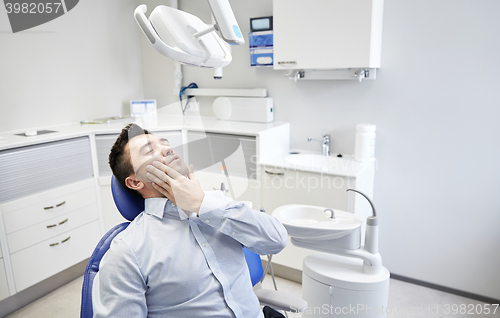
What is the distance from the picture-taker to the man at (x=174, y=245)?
94 cm

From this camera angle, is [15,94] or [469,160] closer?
[469,160]

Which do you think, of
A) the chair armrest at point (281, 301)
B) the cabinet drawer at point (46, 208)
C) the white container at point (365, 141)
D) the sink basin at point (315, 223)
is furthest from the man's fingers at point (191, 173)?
the cabinet drawer at point (46, 208)

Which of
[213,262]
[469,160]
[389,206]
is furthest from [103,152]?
[469,160]

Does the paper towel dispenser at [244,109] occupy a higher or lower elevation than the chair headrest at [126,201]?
higher

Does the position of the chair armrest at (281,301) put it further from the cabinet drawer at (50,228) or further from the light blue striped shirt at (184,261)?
the cabinet drawer at (50,228)

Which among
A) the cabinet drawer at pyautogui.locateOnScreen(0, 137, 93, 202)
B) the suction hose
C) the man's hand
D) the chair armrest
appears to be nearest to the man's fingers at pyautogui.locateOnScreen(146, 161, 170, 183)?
the man's hand

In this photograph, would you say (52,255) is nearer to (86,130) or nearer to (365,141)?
(86,130)

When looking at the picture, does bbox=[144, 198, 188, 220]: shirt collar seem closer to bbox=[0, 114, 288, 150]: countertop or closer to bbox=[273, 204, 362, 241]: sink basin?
bbox=[273, 204, 362, 241]: sink basin

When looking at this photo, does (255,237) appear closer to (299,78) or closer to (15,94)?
(299,78)

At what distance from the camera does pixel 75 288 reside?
2.59 metres

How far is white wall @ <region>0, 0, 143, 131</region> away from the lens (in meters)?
2.57

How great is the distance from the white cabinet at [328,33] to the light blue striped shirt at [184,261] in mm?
1387

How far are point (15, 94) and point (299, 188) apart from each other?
2150mm

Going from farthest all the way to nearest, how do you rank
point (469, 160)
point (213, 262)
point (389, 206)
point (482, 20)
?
point (389, 206)
point (469, 160)
point (482, 20)
point (213, 262)
